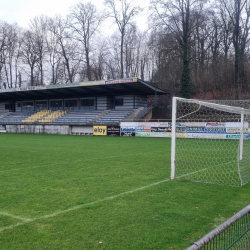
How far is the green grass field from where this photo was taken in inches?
155

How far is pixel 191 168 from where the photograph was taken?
9.75 meters

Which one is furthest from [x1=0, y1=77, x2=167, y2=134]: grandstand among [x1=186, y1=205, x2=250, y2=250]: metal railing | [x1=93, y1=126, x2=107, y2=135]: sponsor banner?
[x1=186, y1=205, x2=250, y2=250]: metal railing

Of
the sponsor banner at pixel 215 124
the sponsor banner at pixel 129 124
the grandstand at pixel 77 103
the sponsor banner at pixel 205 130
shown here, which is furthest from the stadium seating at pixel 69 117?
the sponsor banner at pixel 215 124

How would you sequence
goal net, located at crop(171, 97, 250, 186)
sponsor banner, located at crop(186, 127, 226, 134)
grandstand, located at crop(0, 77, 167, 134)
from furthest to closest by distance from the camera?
grandstand, located at crop(0, 77, 167, 134) < sponsor banner, located at crop(186, 127, 226, 134) < goal net, located at crop(171, 97, 250, 186)

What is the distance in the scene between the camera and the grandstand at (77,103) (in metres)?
33.8

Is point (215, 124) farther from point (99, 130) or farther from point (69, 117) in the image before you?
point (69, 117)

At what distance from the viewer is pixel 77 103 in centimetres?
4178

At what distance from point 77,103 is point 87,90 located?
5338 millimetres

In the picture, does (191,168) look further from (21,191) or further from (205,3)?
(205,3)

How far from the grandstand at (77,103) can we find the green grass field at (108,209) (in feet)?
78.3

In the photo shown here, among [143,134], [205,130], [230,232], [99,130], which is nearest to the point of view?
[230,232]

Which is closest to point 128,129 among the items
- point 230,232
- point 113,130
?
point 113,130

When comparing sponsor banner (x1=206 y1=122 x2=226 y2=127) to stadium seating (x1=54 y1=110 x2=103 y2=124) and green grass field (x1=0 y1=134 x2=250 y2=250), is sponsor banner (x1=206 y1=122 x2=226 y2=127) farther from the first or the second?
stadium seating (x1=54 y1=110 x2=103 y2=124)

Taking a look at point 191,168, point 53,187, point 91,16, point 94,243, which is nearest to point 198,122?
point 191,168
